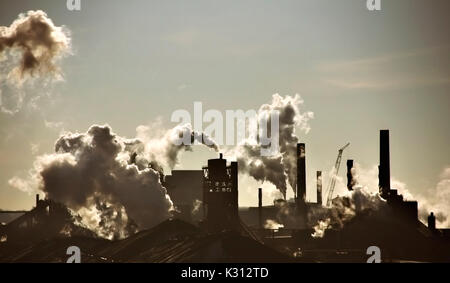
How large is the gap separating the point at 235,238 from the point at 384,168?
3365 centimetres

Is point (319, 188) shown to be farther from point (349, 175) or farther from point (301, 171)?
point (349, 175)

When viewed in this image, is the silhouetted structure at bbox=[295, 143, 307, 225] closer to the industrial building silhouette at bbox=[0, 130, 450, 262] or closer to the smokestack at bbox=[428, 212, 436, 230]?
the industrial building silhouette at bbox=[0, 130, 450, 262]

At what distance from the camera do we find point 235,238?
84.4 m

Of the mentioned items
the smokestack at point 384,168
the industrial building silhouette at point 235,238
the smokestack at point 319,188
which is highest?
the smokestack at point 384,168

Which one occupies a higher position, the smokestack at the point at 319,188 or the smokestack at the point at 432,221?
the smokestack at the point at 319,188

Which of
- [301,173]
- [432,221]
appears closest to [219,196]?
[301,173]

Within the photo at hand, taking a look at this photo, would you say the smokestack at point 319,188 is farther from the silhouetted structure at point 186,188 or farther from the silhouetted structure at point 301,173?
the silhouetted structure at point 186,188

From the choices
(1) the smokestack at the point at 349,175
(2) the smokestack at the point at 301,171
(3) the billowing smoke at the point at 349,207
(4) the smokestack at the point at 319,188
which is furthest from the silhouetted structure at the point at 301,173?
(3) the billowing smoke at the point at 349,207

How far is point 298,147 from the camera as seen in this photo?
413 feet

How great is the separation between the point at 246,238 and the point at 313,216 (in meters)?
51.6

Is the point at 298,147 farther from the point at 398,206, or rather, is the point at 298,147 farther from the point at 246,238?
the point at 246,238

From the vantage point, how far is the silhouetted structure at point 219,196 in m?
104

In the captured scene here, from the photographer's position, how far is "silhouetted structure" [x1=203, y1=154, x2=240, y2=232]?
10400cm
